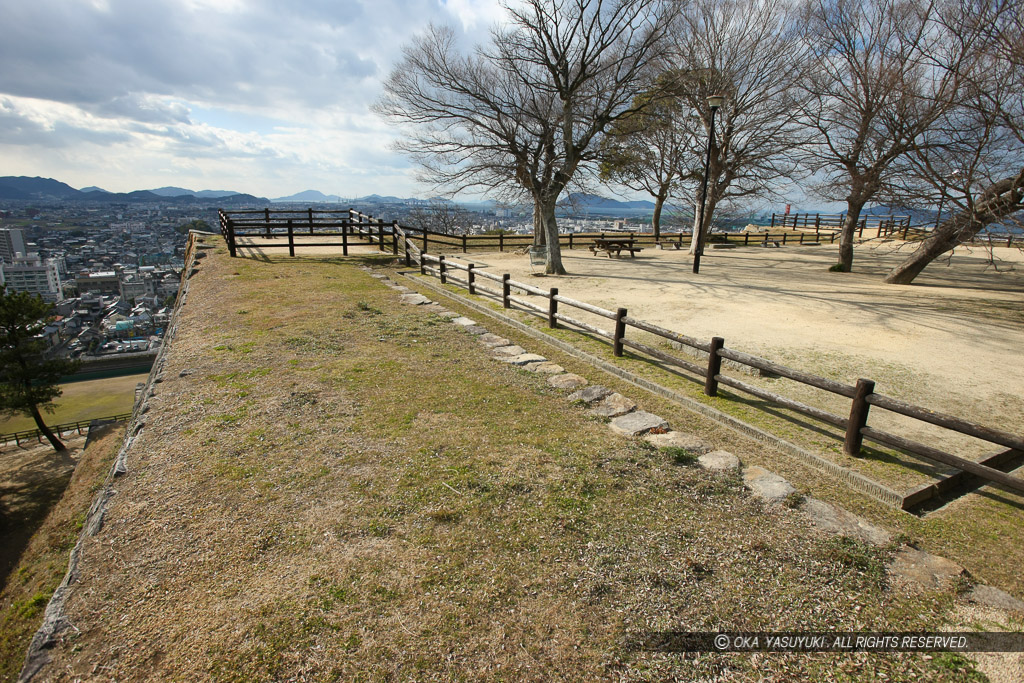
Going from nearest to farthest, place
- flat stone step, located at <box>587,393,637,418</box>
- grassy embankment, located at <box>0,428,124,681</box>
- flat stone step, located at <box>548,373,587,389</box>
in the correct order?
grassy embankment, located at <box>0,428,124,681</box>
flat stone step, located at <box>587,393,637,418</box>
flat stone step, located at <box>548,373,587,389</box>

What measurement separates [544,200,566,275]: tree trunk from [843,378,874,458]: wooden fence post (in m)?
12.6

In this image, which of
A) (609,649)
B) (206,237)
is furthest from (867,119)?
(206,237)

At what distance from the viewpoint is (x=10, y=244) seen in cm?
4544

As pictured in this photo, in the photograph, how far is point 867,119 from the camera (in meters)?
16.6

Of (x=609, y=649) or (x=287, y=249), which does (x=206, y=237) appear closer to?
(x=287, y=249)

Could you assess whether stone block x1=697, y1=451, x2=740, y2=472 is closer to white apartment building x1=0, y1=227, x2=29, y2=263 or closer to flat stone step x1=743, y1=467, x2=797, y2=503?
flat stone step x1=743, y1=467, x2=797, y2=503

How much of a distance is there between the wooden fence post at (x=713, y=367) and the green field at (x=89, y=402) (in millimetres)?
29165

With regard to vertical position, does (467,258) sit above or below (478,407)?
above

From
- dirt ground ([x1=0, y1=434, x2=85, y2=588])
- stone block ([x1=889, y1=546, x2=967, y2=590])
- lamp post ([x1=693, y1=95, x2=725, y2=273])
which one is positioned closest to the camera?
stone block ([x1=889, y1=546, x2=967, y2=590])

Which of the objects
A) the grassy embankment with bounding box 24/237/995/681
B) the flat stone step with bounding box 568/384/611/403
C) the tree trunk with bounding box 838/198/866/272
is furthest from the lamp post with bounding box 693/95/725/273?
the grassy embankment with bounding box 24/237/995/681

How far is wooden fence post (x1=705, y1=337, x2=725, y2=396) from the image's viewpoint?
634 centimetres

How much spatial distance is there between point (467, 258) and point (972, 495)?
18777mm

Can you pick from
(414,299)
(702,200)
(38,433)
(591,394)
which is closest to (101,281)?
(38,433)

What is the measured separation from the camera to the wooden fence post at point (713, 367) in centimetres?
634
